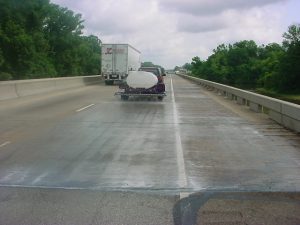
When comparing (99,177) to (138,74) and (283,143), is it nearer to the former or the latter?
(283,143)

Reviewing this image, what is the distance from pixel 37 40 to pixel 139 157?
182ft

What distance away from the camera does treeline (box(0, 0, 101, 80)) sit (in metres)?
55.1

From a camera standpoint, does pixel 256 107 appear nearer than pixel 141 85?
Yes

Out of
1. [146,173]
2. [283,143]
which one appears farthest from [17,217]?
[283,143]

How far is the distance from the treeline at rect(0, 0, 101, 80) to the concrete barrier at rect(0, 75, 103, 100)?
11599mm

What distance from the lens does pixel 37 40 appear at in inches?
2511

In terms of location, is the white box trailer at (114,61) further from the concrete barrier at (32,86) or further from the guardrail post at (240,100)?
the guardrail post at (240,100)

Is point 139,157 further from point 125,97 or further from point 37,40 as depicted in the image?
point 37,40

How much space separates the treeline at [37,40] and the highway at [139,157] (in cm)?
3848

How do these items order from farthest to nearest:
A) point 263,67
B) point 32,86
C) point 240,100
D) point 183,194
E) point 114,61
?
point 263,67, point 114,61, point 32,86, point 240,100, point 183,194

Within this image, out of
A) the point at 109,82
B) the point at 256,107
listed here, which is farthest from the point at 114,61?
the point at 256,107

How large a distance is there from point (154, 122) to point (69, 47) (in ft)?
222

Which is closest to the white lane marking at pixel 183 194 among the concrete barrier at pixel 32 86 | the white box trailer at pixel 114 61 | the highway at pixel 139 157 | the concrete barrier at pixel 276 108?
the highway at pixel 139 157

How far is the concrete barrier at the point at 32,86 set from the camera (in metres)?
27.0
